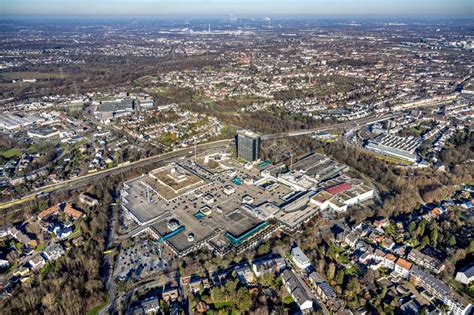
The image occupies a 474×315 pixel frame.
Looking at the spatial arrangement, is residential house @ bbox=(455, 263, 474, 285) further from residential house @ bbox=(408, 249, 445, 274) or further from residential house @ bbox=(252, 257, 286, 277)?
residential house @ bbox=(252, 257, 286, 277)

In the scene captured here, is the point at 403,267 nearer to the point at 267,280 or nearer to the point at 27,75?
the point at 267,280

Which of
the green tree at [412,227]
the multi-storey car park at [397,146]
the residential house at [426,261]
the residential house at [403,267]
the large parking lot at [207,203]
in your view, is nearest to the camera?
the residential house at [403,267]

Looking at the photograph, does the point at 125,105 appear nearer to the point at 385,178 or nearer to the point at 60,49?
the point at 385,178

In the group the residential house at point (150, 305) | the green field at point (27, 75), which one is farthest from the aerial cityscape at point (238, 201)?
the green field at point (27, 75)

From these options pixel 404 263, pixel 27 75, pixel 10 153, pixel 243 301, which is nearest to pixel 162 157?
pixel 10 153

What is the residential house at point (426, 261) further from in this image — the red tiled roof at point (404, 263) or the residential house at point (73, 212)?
the residential house at point (73, 212)

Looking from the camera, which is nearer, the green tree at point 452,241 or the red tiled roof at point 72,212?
the green tree at point 452,241

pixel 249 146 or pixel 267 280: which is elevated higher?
pixel 249 146
